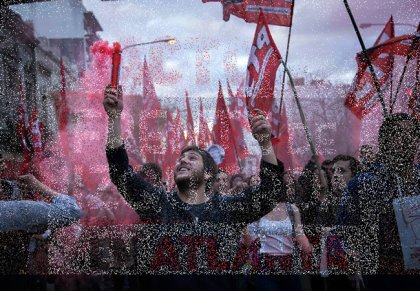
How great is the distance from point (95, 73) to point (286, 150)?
2047mm

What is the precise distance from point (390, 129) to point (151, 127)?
2.79 metres

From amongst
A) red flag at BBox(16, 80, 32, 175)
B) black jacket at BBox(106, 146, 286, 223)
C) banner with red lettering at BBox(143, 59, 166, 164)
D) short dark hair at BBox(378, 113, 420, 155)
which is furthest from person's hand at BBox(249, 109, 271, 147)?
red flag at BBox(16, 80, 32, 175)

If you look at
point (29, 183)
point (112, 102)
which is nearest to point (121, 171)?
A: point (112, 102)

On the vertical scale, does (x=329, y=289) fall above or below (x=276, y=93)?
below

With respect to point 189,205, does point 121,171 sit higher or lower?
higher

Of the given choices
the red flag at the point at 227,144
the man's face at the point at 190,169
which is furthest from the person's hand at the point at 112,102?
the red flag at the point at 227,144

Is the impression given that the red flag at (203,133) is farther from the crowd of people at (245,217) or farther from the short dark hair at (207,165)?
the crowd of people at (245,217)

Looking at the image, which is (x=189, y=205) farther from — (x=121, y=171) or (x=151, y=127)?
(x=151, y=127)

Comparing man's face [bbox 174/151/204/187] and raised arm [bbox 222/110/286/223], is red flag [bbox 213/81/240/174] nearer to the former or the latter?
man's face [bbox 174/151/204/187]

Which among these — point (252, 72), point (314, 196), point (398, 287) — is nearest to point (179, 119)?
point (252, 72)

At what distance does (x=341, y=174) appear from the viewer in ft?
8.81

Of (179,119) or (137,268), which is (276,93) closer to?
(179,119)

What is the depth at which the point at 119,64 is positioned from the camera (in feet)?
6.07

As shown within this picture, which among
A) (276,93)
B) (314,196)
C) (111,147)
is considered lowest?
(314,196)
